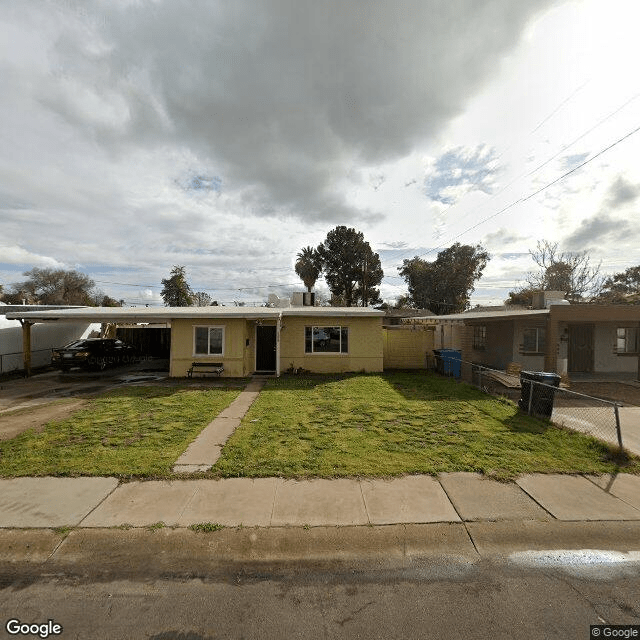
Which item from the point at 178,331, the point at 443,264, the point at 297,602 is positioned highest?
the point at 443,264

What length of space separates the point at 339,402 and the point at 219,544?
6.44 m

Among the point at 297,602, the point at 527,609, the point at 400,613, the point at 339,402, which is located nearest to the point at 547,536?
the point at 527,609

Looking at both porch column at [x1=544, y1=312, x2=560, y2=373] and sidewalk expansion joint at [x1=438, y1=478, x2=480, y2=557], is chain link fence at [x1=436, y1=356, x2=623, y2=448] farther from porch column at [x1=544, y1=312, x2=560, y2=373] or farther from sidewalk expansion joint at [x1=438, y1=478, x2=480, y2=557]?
sidewalk expansion joint at [x1=438, y1=478, x2=480, y2=557]

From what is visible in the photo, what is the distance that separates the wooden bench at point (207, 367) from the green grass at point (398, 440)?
4.23m

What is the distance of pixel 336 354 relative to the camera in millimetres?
15305

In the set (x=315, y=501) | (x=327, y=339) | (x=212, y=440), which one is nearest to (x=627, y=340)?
(x=327, y=339)

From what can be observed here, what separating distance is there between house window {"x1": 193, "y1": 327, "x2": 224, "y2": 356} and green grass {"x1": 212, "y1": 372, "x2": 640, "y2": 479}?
4780mm

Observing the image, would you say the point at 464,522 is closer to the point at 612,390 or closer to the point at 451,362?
the point at 451,362

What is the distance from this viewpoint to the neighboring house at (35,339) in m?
15.7

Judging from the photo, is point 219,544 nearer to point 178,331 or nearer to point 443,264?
point 178,331

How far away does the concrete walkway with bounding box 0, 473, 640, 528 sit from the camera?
14.3ft

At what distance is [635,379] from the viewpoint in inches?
563

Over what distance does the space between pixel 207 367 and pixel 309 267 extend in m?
35.6

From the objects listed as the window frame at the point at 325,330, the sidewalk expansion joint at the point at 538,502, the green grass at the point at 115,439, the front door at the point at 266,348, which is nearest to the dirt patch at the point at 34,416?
the green grass at the point at 115,439
